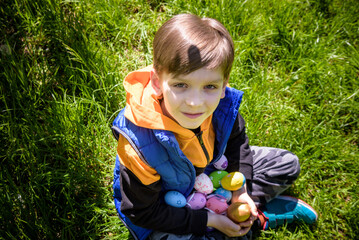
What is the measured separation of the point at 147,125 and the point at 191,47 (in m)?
0.43

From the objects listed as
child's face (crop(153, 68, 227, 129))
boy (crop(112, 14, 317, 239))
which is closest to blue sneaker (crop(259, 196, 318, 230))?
boy (crop(112, 14, 317, 239))

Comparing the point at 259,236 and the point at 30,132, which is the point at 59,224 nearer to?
the point at 30,132

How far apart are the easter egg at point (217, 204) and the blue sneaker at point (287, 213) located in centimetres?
34

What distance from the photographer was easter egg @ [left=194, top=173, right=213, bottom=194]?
1948mm

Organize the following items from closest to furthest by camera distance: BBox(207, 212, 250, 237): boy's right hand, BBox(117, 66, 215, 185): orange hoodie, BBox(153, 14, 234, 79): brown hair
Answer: BBox(153, 14, 234, 79): brown hair
BBox(117, 66, 215, 185): orange hoodie
BBox(207, 212, 250, 237): boy's right hand

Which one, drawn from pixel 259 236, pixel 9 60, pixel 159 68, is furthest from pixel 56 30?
pixel 259 236

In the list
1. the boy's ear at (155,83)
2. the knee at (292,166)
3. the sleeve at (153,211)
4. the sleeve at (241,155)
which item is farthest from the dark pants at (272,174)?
the boy's ear at (155,83)

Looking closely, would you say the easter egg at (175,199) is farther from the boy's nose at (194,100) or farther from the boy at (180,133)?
the boy's nose at (194,100)

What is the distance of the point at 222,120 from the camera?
72.6 inches

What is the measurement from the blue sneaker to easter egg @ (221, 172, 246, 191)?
1.20ft

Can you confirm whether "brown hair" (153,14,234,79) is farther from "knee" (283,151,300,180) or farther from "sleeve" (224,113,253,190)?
"knee" (283,151,300,180)

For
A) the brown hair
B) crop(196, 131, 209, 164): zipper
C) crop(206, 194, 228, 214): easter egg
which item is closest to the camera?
the brown hair

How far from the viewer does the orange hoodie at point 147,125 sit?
149 centimetres

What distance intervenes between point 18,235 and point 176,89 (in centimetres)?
135
